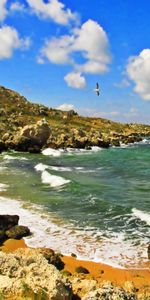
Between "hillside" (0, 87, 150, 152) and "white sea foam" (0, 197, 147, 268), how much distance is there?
64.5 meters

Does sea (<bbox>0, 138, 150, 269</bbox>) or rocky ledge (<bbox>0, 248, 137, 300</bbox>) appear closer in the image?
rocky ledge (<bbox>0, 248, 137, 300</bbox>)

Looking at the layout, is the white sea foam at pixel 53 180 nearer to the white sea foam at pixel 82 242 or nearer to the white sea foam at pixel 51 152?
the white sea foam at pixel 82 242

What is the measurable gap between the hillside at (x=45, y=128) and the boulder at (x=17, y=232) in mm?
66784

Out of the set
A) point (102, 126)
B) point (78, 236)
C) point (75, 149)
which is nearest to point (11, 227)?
point (78, 236)

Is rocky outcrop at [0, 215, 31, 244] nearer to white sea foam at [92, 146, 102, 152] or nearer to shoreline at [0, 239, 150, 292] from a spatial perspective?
shoreline at [0, 239, 150, 292]

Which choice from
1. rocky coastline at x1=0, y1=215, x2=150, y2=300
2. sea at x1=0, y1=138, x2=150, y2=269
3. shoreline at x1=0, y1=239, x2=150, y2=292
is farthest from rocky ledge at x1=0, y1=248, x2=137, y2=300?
sea at x1=0, y1=138, x2=150, y2=269

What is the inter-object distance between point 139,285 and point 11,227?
11.0 m

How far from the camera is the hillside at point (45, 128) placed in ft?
318

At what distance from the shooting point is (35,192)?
4294 centimetres

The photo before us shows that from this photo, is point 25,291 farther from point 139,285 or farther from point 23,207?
point 23,207

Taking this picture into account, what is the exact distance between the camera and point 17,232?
27.6m

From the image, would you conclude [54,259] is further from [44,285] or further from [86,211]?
[86,211]

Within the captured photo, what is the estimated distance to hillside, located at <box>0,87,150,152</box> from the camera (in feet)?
318

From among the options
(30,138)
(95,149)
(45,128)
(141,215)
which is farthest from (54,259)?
(95,149)
